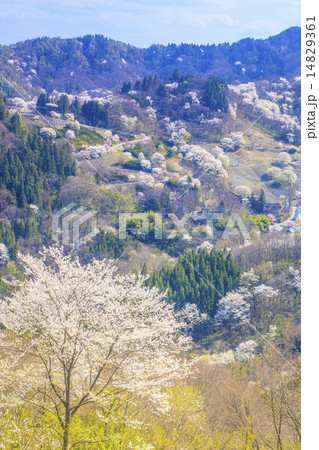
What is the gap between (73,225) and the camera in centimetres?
3819

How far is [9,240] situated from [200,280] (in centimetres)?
1174

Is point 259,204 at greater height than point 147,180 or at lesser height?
lesser

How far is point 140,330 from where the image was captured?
9.48 meters

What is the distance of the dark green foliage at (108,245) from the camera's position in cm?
3394

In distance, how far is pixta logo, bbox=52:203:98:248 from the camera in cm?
3600

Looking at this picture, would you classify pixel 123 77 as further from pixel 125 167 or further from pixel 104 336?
pixel 104 336

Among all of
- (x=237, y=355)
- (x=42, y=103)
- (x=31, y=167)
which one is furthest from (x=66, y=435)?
(x=42, y=103)

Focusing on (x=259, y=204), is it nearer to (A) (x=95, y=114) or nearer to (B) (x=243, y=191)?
(B) (x=243, y=191)

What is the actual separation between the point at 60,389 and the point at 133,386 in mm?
1412

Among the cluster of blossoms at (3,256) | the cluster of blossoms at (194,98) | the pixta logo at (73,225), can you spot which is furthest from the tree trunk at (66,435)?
the cluster of blossoms at (194,98)

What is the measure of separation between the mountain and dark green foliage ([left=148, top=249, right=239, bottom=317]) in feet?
250

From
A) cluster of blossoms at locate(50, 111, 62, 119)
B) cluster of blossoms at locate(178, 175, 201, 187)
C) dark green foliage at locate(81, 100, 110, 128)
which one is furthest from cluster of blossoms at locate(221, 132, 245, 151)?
cluster of blossoms at locate(50, 111, 62, 119)

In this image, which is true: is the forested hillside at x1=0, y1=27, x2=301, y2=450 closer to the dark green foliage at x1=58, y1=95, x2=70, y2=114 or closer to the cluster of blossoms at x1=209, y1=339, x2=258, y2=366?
the cluster of blossoms at x1=209, y1=339, x2=258, y2=366
